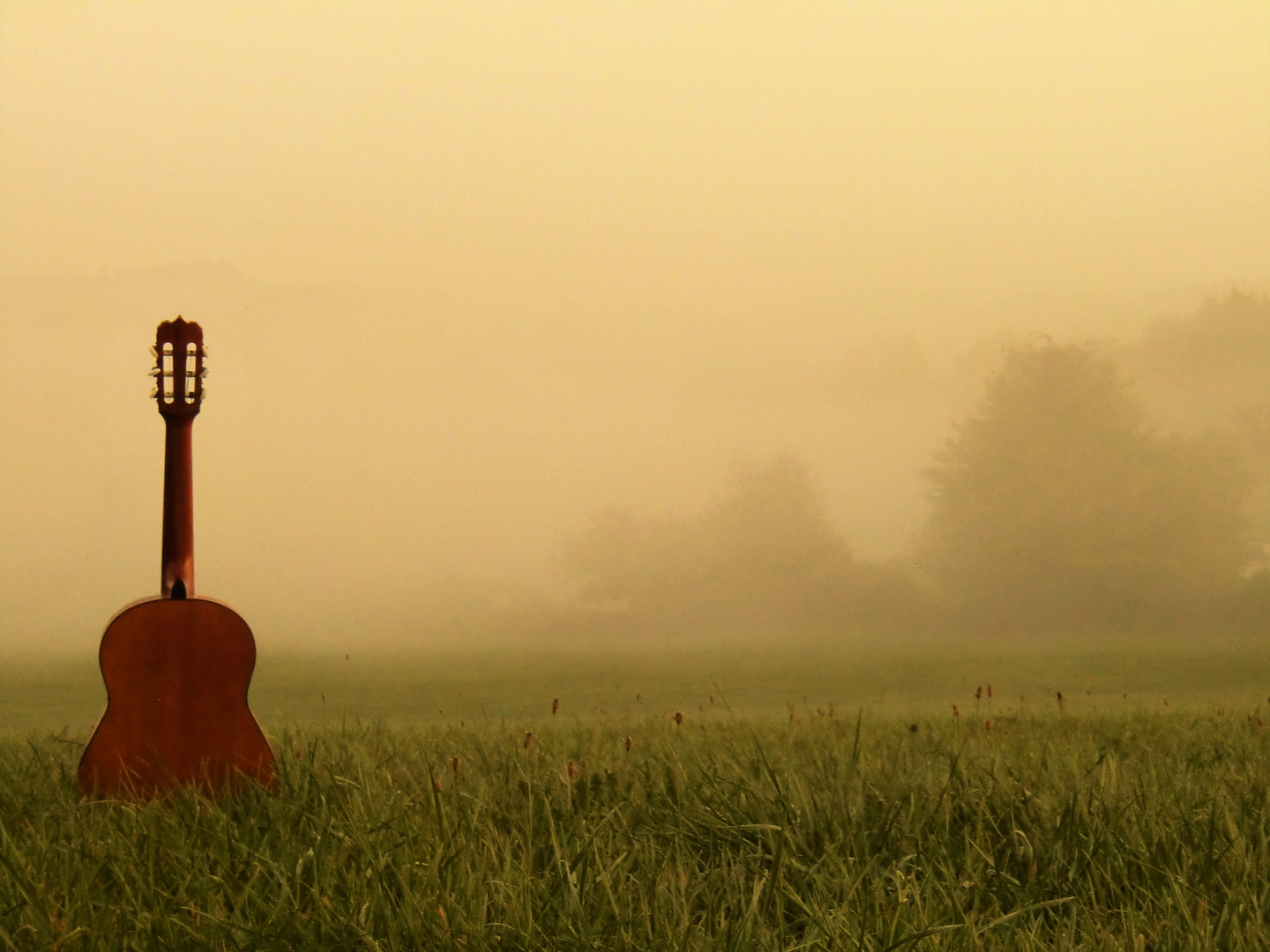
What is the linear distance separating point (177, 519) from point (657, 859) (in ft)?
8.28

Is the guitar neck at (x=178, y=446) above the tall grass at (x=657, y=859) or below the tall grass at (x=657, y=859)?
above

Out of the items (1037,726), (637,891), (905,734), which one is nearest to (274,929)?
(637,891)

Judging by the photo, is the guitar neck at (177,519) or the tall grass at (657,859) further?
the guitar neck at (177,519)

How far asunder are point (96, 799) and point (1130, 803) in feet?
12.2

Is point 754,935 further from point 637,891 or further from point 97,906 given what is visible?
point 97,906

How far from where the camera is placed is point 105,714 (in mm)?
4406

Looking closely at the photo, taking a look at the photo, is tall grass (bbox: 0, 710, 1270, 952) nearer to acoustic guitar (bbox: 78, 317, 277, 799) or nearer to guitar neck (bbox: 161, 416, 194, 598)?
acoustic guitar (bbox: 78, 317, 277, 799)

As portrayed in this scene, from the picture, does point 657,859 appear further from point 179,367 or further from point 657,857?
point 179,367

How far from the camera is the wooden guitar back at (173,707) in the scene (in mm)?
4363

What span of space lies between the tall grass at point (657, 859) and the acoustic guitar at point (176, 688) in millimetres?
166

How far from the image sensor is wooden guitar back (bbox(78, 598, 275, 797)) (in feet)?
14.3

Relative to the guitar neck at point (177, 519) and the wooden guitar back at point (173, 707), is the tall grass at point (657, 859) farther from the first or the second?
the guitar neck at point (177, 519)

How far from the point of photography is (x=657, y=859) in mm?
3176

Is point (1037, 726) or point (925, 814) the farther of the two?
point (1037, 726)
